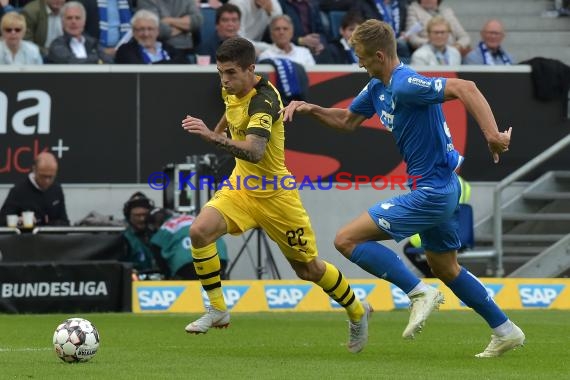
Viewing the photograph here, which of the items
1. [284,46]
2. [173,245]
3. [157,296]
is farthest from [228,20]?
[157,296]

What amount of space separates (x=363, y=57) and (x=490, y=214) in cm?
989

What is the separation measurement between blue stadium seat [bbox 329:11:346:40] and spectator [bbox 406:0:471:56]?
94 centimetres

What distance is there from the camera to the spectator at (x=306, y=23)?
19.5 metres

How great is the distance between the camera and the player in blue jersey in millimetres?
9602

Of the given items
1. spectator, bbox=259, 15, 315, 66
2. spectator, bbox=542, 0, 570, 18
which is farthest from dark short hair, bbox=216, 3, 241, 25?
spectator, bbox=542, 0, 570, 18

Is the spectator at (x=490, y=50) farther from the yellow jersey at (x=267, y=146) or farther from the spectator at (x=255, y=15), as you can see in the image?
the yellow jersey at (x=267, y=146)

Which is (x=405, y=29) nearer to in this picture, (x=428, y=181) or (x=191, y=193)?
(x=191, y=193)

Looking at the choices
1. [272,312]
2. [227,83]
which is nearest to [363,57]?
[227,83]

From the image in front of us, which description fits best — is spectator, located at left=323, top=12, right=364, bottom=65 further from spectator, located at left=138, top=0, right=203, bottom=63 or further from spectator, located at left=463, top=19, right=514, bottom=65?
spectator, located at left=138, top=0, right=203, bottom=63

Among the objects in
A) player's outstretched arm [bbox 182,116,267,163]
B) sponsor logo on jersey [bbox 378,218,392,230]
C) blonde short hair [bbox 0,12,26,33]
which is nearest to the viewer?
player's outstretched arm [bbox 182,116,267,163]

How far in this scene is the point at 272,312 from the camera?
16.3 m

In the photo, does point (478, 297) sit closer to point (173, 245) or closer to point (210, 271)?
point (210, 271)

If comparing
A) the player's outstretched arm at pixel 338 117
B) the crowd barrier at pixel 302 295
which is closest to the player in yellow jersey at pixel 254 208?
the player's outstretched arm at pixel 338 117

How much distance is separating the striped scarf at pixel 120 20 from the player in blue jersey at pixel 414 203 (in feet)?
31.3
